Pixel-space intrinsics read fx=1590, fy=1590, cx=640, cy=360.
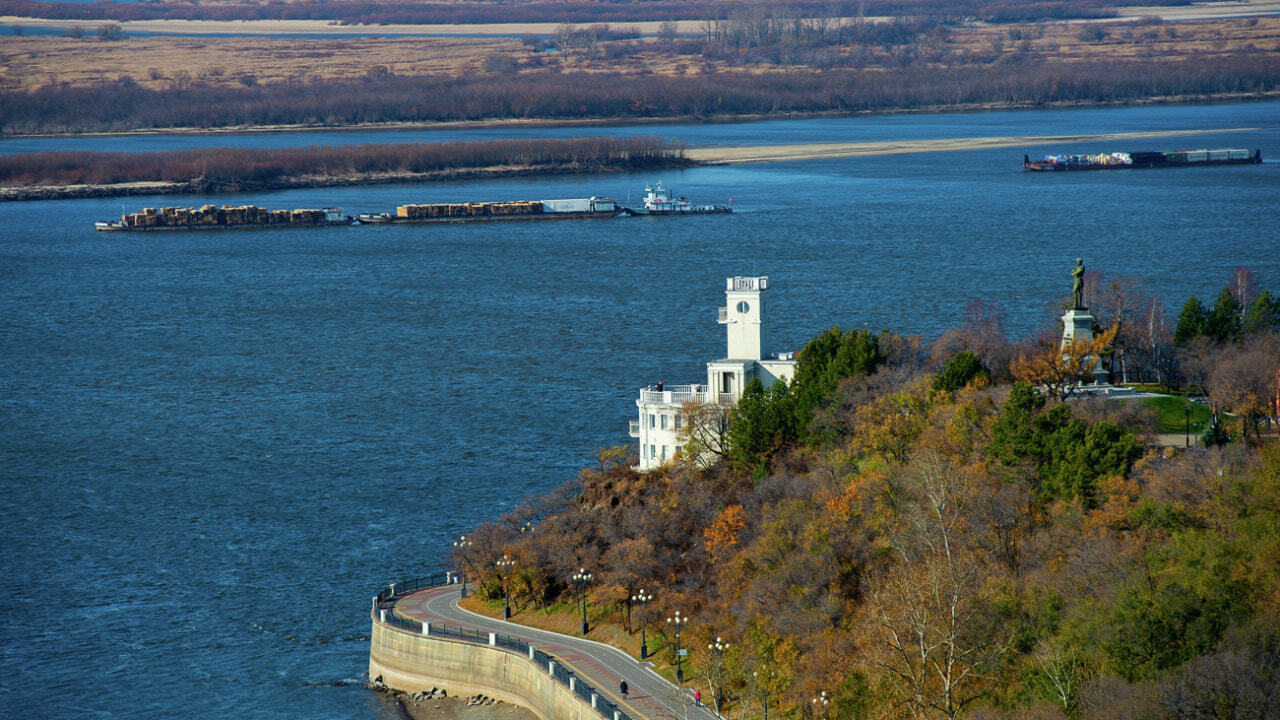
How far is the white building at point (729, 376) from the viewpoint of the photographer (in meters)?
63.6

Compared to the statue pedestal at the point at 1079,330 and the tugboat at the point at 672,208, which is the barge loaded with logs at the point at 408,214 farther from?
the statue pedestal at the point at 1079,330

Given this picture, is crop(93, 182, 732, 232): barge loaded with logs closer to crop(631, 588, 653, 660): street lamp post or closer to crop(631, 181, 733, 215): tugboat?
crop(631, 181, 733, 215): tugboat

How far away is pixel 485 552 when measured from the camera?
188ft

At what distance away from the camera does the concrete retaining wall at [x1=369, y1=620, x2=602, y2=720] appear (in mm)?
49219

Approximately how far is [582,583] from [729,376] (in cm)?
1318

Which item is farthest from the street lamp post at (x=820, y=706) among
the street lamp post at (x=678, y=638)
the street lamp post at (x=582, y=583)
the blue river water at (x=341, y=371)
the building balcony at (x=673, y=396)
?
the building balcony at (x=673, y=396)

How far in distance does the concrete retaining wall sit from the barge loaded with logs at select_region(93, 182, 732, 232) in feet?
453

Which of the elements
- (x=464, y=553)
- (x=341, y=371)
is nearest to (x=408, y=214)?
(x=341, y=371)

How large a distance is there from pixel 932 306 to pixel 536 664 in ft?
221

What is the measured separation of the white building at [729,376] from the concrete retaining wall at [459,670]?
1403 cm

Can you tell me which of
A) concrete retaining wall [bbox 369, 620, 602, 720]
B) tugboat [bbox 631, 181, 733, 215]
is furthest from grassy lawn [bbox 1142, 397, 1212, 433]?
tugboat [bbox 631, 181, 733, 215]

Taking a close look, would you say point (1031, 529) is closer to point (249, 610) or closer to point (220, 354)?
point (249, 610)

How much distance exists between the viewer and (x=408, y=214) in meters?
192

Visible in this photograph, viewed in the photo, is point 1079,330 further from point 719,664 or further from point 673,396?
point 719,664
